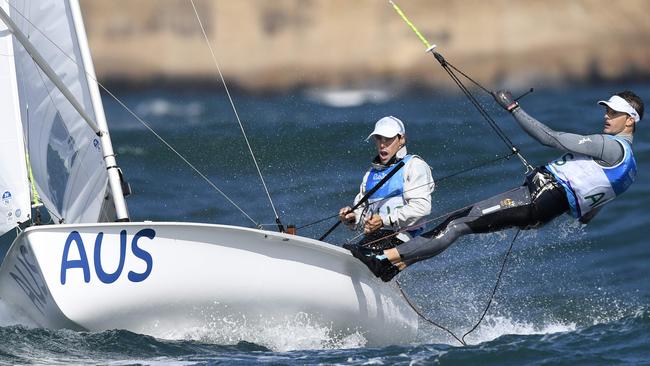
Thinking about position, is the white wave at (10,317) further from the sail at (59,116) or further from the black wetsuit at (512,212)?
the black wetsuit at (512,212)

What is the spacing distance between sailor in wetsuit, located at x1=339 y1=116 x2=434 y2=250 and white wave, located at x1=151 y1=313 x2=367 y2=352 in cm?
46

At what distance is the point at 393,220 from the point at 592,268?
2.66 meters

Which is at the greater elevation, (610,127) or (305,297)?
(610,127)

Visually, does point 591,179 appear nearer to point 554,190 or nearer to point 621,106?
point 554,190

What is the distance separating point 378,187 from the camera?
647 centimetres

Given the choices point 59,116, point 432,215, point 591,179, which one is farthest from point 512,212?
point 432,215

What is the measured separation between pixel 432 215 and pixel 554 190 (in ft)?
10.4

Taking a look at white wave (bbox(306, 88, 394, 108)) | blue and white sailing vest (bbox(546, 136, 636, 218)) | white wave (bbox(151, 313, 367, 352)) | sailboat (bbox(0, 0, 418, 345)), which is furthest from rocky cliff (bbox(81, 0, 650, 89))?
white wave (bbox(151, 313, 367, 352))

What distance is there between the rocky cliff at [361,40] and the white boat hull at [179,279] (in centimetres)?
882

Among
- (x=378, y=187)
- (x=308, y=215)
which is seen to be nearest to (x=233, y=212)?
(x=308, y=215)

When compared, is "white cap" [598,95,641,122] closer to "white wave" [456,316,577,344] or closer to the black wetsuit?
the black wetsuit

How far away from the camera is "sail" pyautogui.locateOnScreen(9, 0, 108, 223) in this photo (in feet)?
22.5

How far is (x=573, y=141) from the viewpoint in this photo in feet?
20.1

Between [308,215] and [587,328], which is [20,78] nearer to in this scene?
[308,215]
